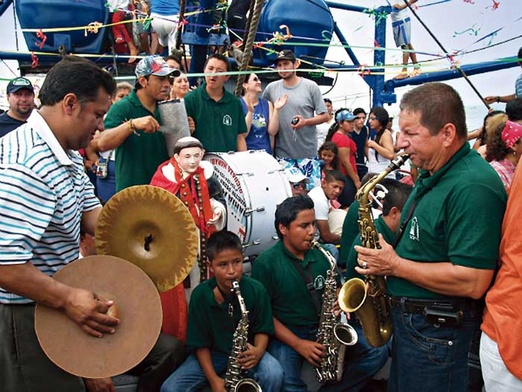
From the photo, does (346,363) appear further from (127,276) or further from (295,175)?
(127,276)

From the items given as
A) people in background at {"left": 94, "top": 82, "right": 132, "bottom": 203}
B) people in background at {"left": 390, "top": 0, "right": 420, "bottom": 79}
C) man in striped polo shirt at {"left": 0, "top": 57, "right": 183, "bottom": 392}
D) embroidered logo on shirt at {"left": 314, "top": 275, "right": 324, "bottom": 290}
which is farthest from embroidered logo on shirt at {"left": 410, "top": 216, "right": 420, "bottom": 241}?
people in background at {"left": 390, "top": 0, "right": 420, "bottom": 79}

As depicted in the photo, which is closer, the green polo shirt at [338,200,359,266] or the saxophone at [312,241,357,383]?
the saxophone at [312,241,357,383]

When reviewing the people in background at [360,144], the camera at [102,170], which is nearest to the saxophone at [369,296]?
the camera at [102,170]

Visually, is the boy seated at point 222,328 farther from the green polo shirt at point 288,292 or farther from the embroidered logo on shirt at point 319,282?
the embroidered logo on shirt at point 319,282

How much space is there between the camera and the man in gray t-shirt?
6738mm

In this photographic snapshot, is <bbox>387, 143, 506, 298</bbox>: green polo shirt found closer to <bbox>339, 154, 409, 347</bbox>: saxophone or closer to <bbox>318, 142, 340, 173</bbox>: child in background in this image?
<bbox>339, 154, 409, 347</bbox>: saxophone

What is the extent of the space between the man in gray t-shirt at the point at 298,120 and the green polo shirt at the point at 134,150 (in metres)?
2.17

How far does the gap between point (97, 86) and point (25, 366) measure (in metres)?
1.31

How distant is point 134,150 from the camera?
15.8 ft

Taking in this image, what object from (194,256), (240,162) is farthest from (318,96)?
(194,256)

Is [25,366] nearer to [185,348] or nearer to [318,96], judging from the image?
[185,348]

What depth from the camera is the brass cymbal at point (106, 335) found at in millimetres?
2461

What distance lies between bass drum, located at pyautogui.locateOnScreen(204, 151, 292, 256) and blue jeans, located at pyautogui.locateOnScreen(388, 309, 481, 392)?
2389mm

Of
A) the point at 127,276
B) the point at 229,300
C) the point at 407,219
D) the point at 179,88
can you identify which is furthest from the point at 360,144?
the point at 127,276
